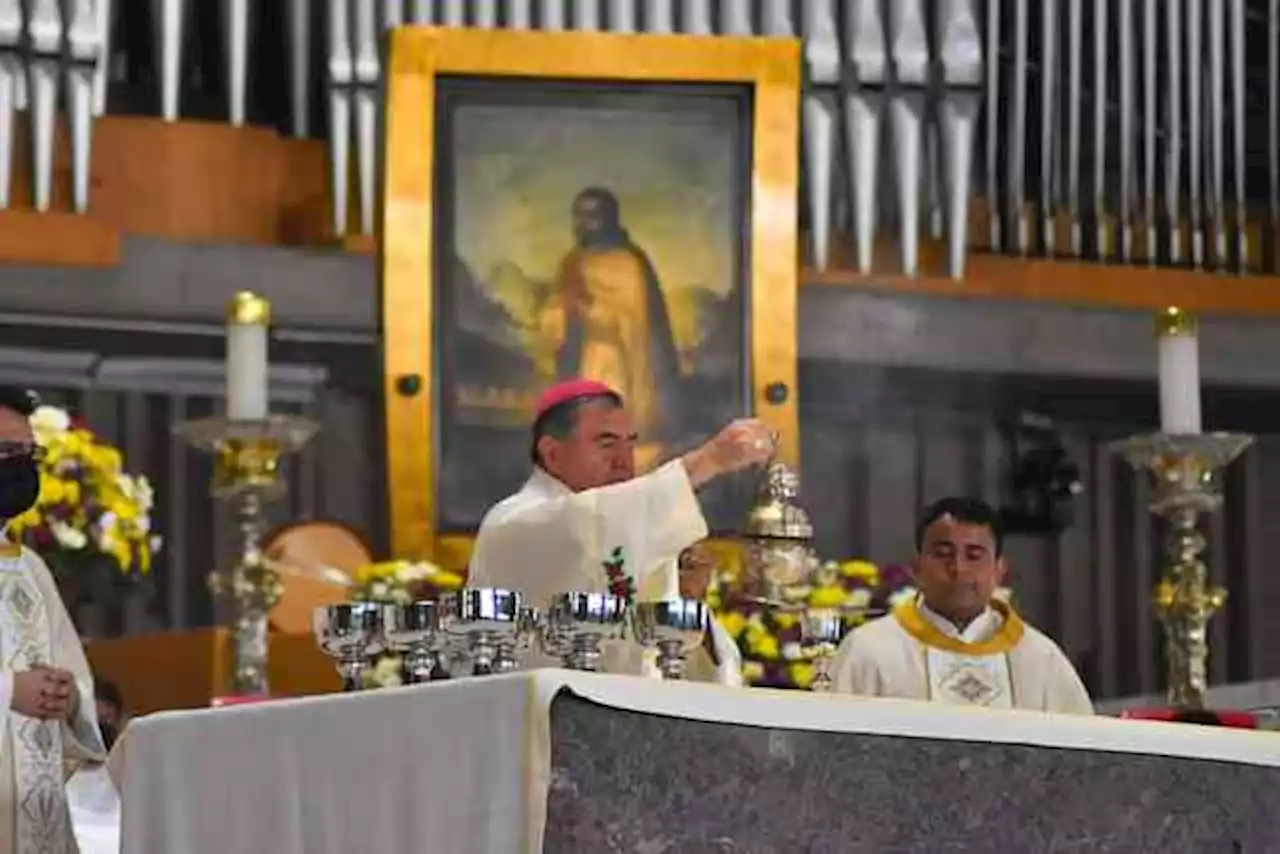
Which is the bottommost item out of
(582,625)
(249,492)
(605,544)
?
(582,625)

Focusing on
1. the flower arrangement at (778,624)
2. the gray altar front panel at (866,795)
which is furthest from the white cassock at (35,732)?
the gray altar front panel at (866,795)

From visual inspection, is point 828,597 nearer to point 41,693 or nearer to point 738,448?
point 738,448

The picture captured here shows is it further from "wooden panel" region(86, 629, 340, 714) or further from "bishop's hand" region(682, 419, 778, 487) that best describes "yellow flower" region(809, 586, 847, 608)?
"bishop's hand" region(682, 419, 778, 487)

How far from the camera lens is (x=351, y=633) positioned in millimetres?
4859

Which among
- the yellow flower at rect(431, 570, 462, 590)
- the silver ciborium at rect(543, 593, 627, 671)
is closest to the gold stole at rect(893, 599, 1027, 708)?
the yellow flower at rect(431, 570, 462, 590)

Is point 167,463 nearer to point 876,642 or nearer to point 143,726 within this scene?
point 876,642

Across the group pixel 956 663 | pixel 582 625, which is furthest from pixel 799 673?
pixel 582 625

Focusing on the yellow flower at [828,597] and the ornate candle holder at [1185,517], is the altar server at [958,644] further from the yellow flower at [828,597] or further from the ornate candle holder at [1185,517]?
the ornate candle holder at [1185,517]

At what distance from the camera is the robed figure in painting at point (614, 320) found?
8312 mm

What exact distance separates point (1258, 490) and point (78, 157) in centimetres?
321

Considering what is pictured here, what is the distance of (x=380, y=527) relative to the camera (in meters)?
8.40

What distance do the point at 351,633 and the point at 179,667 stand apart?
297 cm

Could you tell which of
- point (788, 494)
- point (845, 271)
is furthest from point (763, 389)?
point (788, 494)

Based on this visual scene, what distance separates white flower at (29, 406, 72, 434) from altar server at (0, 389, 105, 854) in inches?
36.3
